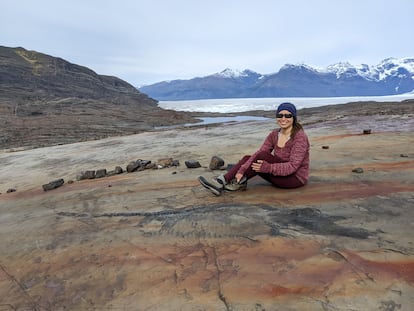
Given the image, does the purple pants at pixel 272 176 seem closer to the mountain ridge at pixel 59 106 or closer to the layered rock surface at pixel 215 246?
the layered rock surface at pixel 215 246

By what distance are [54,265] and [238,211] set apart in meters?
2.38

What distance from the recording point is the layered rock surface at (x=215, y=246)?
10.2 feet

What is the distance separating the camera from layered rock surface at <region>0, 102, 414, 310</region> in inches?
122

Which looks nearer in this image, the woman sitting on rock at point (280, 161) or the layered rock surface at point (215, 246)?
the layered rock surface at point (215, 246)

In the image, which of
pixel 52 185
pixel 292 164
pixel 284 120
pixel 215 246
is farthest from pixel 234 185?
pixel 52 185

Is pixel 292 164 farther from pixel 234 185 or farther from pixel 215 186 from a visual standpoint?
pixel 215 186

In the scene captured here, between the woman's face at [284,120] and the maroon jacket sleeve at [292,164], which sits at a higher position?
the woman's face at [284,120]

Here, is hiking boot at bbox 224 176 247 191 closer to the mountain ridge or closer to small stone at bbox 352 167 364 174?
small stone at bbox 352 167 364 174

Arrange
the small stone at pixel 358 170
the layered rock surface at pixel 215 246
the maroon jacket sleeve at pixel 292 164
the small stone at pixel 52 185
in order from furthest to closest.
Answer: the small stone at pixel 52 185 < the small stone at pixel 358 170 < the maroon jacket sleeve at pixel 292 164 < the layered rock surface at pixel 215 246

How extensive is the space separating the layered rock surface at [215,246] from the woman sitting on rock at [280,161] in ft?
0.59

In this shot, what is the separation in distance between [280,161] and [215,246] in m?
2.02

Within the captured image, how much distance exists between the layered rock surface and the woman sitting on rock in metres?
0.18

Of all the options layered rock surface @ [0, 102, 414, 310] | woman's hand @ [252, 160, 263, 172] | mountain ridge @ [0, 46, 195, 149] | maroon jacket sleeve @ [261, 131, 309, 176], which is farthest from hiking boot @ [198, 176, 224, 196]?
mountain ridge @ [0, 46, 195, 149]

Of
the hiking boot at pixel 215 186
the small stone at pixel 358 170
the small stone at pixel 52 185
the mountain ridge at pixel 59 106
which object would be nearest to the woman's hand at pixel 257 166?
the hiking boot at pixel 215 186
